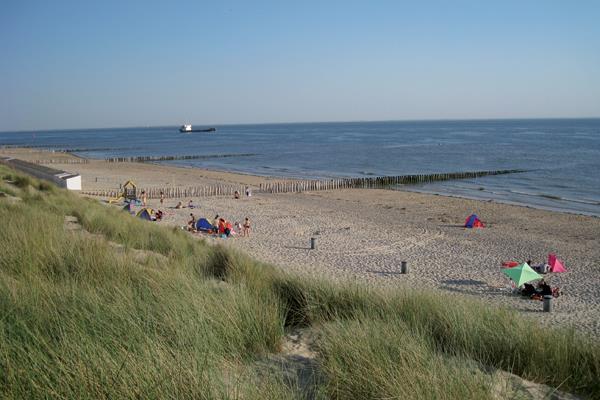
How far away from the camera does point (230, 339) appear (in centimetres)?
422

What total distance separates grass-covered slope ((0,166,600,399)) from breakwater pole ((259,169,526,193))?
29.3 meters

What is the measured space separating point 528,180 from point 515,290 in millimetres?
30370

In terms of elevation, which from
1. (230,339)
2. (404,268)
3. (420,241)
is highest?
(230,339)

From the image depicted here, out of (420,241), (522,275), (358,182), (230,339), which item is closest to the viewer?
(230,339)

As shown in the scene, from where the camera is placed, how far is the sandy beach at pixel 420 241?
13.4 meters

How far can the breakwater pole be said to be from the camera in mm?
36125

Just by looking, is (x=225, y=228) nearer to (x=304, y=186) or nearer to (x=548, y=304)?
(x=548, y=304)

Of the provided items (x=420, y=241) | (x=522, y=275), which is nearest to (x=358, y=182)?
(x=420, y=241)

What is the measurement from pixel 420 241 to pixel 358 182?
1939 centimetres

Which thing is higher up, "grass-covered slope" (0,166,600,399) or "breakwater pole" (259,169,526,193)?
"grass-covered slope" (0,166,600,399)

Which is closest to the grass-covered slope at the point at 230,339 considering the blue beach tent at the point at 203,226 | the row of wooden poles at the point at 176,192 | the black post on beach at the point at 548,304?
the black post on beach at the point at 548,304

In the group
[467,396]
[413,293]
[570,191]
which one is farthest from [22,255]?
[570,191]

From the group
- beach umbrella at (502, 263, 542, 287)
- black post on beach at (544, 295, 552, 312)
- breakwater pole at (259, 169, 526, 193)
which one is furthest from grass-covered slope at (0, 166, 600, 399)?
breakwater pole at (259, 169, 526, 193)

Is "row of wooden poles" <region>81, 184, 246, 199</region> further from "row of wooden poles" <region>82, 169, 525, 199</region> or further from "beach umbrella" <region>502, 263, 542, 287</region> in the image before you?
"beach umbrella" <region>502, 263, 542, 287</region>
